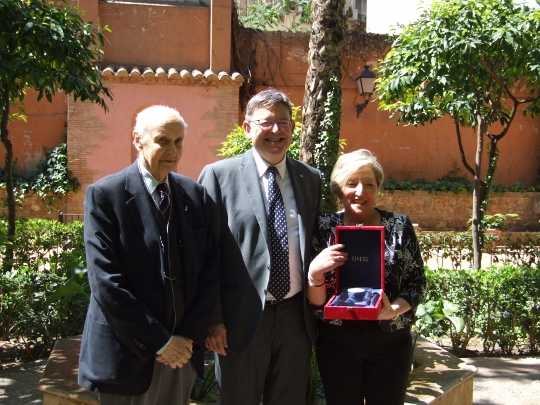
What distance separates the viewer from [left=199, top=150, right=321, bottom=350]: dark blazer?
104 inches

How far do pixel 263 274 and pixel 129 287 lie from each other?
0.58 metres

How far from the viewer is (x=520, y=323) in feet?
19.2

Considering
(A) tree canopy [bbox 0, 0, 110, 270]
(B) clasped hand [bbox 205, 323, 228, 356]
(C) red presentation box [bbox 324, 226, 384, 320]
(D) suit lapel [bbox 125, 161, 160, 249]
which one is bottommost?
(B) clasped hand [bbox 205, 323, 228, 356]

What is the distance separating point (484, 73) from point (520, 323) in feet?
8.75

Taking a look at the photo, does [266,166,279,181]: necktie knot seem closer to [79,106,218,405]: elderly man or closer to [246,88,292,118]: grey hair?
[246,88,292,118]: grey hair

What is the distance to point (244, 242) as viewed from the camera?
2703 millimetres

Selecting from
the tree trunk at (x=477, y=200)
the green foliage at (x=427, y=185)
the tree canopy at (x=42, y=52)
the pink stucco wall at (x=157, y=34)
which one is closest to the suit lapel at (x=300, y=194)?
the tree canopy at (x=42, y=52)

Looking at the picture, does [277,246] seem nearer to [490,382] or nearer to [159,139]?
[159,139]

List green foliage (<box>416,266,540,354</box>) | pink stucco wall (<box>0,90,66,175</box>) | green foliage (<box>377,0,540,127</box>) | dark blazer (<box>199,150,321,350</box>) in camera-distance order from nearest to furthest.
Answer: dark blazer (<box>199,150,321,350</box>) < green foliage (<box>416,266,540,354</box>) < green foliage (<box>377,0,540,127</box>) < pink stucco wall (<box>0,90,66,175</box>)

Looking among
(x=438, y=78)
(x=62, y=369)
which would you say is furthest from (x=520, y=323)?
(x=62, y=369)

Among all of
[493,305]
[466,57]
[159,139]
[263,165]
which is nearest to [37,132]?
[466,57]

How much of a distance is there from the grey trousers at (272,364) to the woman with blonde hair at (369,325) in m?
0.10

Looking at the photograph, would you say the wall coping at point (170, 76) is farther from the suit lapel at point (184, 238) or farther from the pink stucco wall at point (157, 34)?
the suit lapel at point (184, 238)

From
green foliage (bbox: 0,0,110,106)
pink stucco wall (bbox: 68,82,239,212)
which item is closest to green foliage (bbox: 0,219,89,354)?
green foliage (bbox: 0,0,110,106)
